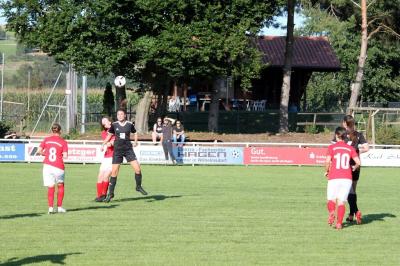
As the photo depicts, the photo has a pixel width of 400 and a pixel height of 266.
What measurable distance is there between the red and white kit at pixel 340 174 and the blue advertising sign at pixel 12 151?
21.9 metres

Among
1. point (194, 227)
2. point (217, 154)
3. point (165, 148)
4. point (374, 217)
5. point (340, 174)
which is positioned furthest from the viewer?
point (217, 154)

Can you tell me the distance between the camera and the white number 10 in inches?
578

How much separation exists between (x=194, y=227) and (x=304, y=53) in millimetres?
45421

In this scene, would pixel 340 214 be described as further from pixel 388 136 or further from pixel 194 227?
pixel 388 136

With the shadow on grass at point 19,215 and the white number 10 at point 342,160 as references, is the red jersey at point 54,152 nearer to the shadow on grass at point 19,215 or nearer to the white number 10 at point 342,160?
the shadow on grass at point 19,215

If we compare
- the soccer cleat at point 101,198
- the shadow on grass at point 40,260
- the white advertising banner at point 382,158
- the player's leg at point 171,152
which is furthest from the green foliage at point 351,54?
the shadow on grass at point 40,260

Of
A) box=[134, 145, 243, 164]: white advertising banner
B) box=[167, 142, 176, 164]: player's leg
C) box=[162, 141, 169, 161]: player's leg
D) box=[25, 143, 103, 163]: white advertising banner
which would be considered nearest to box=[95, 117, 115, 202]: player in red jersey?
box=[162, 141, 169, 161]: player's leg

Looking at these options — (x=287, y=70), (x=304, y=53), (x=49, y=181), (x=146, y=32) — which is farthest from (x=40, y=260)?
(x=304, y=53)

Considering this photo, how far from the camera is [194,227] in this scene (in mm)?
14805

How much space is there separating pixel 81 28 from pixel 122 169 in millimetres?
13040

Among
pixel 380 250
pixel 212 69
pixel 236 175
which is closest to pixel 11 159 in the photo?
pixel 236 175

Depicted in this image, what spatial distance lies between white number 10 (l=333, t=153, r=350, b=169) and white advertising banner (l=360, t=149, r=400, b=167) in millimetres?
20952

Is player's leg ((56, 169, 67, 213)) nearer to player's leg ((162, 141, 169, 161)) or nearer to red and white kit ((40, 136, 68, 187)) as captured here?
red and white kit ((40, 136, 68, 187))

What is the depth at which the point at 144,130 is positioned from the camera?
158 ft
